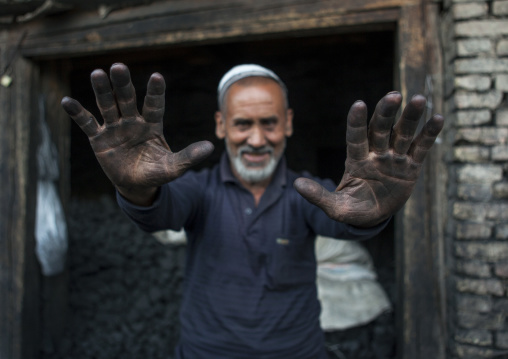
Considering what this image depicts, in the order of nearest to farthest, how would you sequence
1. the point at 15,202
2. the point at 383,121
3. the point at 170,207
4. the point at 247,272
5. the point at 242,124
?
1. the point at 383,121
2. the point at 170,207
3. the point at 247,272
4. the point at 242,124
5. the point at 15,202

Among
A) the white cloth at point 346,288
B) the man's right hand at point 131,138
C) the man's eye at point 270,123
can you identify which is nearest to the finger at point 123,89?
the man's right hand at point 131,138

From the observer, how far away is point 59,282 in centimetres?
319

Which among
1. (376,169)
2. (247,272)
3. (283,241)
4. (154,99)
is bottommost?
(247,272)

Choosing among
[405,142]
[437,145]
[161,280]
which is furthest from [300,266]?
[161,280]

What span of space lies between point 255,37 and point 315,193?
1481mm

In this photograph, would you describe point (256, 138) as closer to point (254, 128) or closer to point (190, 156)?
point (254, 128)

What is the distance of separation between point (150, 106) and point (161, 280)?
9.28ft

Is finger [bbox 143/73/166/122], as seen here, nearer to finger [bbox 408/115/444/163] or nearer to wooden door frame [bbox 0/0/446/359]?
finger [bbox 408/115/444/163]

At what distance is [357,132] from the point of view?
1104 millimetres

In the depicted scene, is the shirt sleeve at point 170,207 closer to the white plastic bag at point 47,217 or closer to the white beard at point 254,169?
the white beard at point 254,169

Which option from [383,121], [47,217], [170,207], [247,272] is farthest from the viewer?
[47,217]

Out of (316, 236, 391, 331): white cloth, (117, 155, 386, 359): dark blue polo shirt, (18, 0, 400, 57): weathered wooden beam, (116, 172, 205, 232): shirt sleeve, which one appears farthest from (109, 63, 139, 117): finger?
(316, 236, 391, 331): white cloth

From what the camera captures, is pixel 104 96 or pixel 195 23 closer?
pixel 104 96

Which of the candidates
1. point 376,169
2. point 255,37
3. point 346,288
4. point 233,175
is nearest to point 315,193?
point 376,169
